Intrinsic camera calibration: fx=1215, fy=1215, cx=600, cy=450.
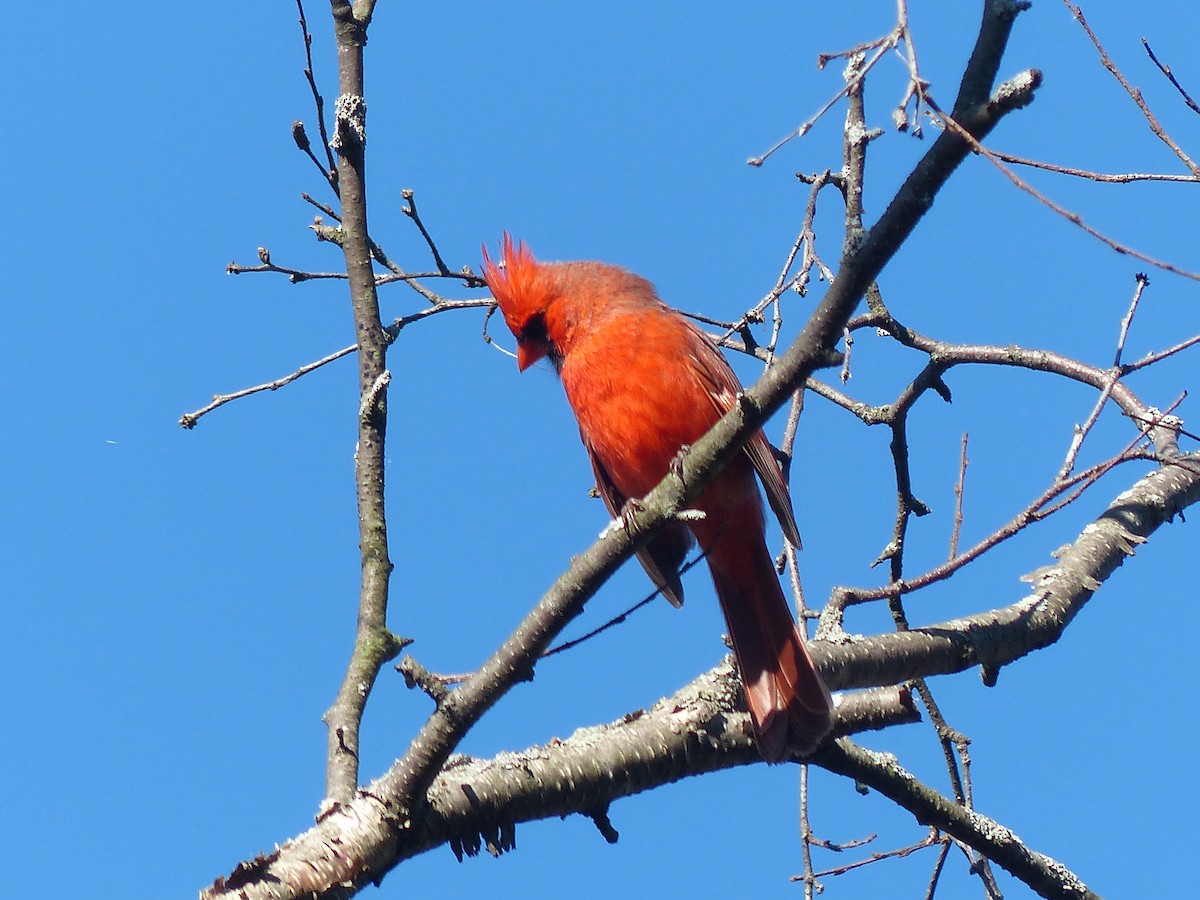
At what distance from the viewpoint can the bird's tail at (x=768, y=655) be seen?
3.21 metres

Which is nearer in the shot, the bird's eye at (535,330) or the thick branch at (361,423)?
the thick branch at (361,423)

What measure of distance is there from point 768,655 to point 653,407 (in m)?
1.04

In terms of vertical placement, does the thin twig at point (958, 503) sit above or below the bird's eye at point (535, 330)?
below

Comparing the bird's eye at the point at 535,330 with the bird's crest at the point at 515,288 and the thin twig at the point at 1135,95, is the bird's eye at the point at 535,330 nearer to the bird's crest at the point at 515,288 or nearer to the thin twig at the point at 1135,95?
the bird's crest at the point at 515,288

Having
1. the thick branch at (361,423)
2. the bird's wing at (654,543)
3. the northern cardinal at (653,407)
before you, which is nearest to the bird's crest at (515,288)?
the northern cardinal at (653,407)

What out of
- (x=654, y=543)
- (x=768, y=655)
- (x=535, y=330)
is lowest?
(x=768, y=655)

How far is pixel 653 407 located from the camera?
4.39m

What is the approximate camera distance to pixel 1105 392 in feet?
9.76

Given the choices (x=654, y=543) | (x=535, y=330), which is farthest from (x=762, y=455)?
(x=535, y=330)

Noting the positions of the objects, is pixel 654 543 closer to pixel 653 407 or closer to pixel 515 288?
pixel 653 407

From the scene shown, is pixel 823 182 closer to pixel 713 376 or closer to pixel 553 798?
pixel 713 376

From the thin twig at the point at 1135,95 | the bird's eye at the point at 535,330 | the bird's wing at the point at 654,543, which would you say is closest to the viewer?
the thin twig at the point at 1135,95

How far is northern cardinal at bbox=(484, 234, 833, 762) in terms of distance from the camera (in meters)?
4.32

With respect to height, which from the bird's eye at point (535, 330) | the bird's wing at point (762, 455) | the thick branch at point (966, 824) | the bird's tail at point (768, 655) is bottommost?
the thick branch at point (966, 824)
